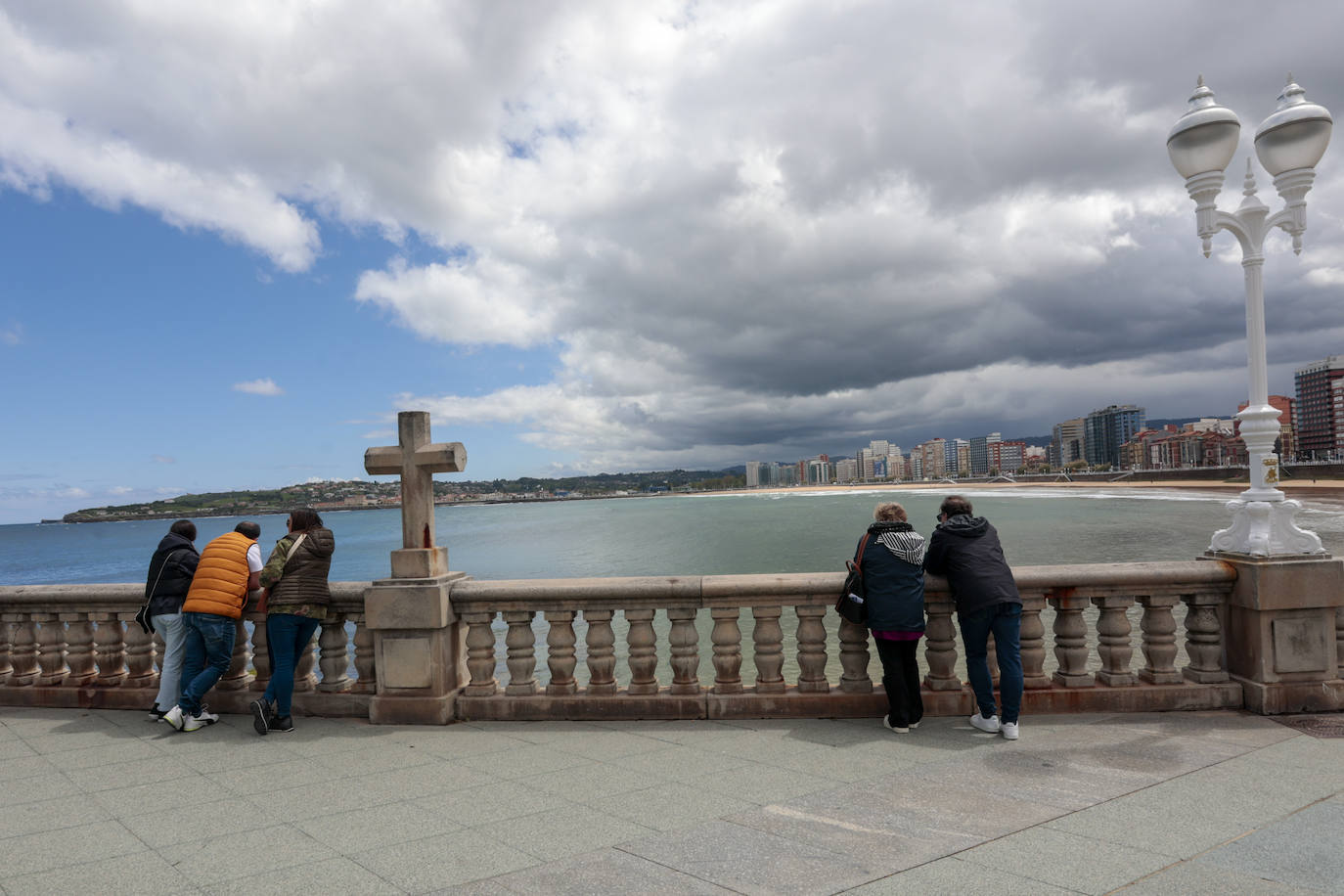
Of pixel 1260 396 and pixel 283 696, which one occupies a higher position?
pixel 1260 396

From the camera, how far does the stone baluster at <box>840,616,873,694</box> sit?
5.66 meters

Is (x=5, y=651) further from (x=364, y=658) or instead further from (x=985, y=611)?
(x=985, y=611)

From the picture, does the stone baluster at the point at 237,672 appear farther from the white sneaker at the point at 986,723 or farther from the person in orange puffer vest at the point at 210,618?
the white sneaker at the point at 986,723

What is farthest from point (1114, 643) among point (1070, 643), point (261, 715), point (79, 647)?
point (79, 647)

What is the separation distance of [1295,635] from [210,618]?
8.54 metres

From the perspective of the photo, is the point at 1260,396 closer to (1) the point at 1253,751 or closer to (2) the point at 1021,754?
(1) the point at 1253,751

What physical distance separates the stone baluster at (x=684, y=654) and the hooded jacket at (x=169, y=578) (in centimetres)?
417

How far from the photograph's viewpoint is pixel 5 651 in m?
7.23

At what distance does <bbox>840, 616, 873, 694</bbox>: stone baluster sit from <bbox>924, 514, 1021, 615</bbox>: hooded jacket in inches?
29.8

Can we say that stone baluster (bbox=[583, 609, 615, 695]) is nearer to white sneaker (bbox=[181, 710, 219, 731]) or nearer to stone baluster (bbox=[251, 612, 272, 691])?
stone baluster (bbox=[251, 612, 272, 691])

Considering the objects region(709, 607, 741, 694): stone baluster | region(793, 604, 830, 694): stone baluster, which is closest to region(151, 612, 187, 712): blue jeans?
region(709, 607, 741, 694): stone baluster

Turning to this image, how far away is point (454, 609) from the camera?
243 inches

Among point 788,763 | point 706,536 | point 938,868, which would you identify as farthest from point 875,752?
point 706,536

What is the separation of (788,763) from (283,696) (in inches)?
160
